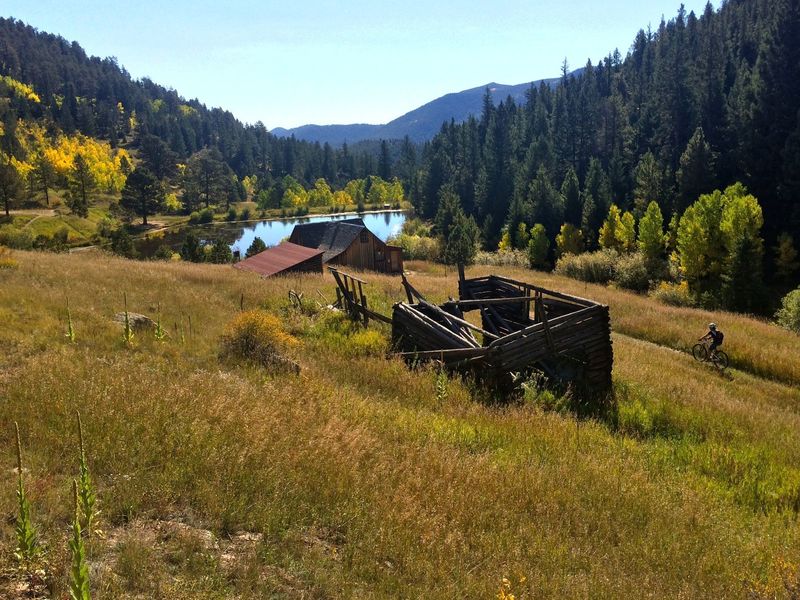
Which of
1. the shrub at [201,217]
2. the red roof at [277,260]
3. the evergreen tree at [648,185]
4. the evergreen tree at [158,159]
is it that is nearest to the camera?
the red roof at [277,260]

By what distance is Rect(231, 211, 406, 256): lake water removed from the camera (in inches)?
3873

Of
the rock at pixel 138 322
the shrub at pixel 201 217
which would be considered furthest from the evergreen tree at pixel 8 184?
the rock at pixel 138 322

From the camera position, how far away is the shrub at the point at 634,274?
53281 millimetres

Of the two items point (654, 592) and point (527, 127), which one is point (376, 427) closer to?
point (654, 592)

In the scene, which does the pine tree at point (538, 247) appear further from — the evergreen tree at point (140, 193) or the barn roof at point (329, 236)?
the evergreen tree at point (140, 193)

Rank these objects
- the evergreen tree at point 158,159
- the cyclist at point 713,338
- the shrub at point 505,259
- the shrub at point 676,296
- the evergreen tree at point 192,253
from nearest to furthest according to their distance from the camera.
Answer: the cyclist at point 713,338 → the shrub at point 676,296 → the evergreen tree at point 192,253 → the shrub at point 505,259 → the evergreen tree at point 158,159

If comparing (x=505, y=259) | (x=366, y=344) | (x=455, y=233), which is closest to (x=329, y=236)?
(x=455, y=233)

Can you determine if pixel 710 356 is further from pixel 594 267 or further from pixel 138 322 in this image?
pixel 594 267

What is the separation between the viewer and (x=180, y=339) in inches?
447

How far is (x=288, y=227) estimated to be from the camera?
123 meters

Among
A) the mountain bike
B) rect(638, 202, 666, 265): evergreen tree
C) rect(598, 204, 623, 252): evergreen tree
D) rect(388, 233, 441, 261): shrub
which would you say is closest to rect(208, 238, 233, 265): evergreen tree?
rect(388, 233, 441, 261): shrub

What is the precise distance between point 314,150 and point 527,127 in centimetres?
9166

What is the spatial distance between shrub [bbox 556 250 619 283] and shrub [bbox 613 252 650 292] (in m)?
2.24

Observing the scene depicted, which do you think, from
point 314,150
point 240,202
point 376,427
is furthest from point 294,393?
point 314,150
